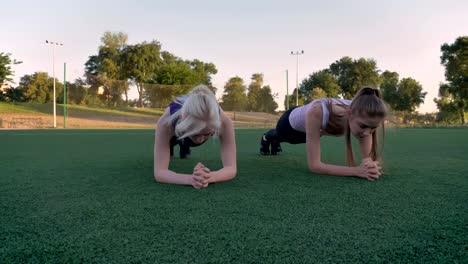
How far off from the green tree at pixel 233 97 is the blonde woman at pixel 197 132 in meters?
25.4

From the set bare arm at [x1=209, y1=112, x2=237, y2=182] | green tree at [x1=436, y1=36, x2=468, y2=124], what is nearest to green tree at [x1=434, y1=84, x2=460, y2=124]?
green tree at [x1=436, y1=36, x2=468, y2=124]

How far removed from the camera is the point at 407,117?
3372 centimetres

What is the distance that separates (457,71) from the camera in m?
32.3

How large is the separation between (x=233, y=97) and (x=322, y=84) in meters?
32.0

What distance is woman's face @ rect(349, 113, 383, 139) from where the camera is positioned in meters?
2.71

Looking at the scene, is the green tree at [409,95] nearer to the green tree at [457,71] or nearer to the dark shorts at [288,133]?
the green tree at [457,71]

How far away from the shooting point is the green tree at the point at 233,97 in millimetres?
28898

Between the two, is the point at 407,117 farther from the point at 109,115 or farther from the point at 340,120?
the point at 340,120

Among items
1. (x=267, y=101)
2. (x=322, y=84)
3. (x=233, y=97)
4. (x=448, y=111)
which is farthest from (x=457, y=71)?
(x=322, y=84)

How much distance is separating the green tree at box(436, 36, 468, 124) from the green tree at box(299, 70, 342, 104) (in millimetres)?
22928

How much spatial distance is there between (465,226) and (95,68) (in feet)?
173

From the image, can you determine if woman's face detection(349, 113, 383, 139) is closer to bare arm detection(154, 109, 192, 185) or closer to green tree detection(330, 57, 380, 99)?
bare arm detection(154, 109, 192, 185)

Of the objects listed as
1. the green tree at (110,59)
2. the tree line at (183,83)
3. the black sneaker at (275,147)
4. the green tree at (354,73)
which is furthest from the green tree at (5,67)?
the green tree at (354,73)

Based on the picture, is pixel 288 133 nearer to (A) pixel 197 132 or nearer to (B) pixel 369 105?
(B) pixel 369 105
